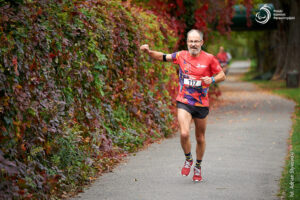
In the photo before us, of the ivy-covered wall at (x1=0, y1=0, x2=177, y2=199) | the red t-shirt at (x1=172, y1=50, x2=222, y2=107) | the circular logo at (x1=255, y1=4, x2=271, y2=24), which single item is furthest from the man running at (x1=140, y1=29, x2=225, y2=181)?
the circular logo at (x1=255, y1=4, x2=271, y2=24)

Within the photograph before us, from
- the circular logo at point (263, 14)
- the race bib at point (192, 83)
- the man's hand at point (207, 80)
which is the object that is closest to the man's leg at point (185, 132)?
the race bib at point (192, 83)

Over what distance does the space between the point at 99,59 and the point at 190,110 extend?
182cm

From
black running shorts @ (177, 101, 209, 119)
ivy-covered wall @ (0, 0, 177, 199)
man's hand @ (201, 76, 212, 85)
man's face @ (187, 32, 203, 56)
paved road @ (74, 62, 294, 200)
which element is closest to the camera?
ivy-covered wall @ (0, 0, 177, 199)

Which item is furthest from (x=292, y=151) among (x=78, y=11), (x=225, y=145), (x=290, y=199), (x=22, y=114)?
(x=22, y=114)

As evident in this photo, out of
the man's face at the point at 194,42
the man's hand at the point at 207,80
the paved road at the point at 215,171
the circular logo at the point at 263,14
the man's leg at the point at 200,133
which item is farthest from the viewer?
the circular logo at the point at 263,14

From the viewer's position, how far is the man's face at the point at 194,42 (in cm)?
729

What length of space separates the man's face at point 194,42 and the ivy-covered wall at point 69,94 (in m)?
1.57

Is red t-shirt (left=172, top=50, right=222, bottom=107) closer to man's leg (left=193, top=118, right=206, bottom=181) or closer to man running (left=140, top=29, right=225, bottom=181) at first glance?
man running (left=140, top=29, right=225, bottom=181)

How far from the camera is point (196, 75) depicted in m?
7.36

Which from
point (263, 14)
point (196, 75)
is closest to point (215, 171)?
point (196, 75)

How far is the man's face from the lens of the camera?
729 centimetres

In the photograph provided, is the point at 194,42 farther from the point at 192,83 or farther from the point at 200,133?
the point at 200,133

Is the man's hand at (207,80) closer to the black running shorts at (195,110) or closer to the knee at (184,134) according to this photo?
the black running shorts at (195,110)

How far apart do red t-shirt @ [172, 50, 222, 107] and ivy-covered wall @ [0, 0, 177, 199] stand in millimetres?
1493
